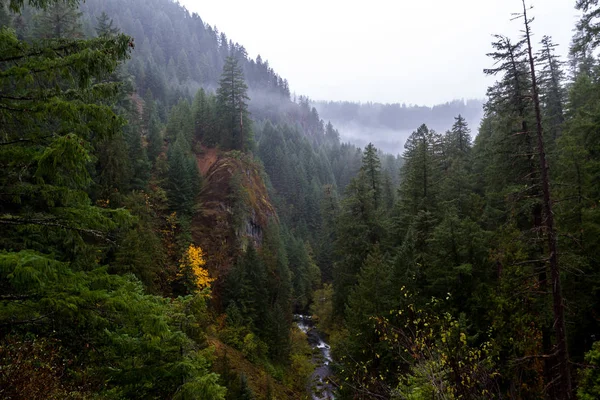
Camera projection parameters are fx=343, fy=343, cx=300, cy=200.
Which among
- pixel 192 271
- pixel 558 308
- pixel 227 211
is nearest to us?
pixel 558 308

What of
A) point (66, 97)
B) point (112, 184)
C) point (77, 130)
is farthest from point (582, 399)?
point (112, 184)

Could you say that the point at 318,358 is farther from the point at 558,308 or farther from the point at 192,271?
the point at 558,308

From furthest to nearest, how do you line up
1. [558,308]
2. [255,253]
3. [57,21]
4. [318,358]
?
[318,358] < [255,253] < [57,21] < [558,308]

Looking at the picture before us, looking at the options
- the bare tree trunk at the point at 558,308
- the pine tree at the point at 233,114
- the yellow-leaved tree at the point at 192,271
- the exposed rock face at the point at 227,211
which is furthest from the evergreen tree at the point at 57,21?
the bare tree trunk at the point at 558,308

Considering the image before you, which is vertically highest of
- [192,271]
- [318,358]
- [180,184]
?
[180,184]

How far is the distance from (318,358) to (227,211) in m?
18.3

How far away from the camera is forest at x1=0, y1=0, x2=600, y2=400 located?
579 centimetres

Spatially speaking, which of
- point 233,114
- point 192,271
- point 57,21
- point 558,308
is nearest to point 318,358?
point 192,271

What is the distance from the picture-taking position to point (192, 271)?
96.7ft

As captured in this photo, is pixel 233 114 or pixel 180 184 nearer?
pixel 180 184

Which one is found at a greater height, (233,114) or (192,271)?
(233,114)

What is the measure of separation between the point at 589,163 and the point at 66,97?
19729mm

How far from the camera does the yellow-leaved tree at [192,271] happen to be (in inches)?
1138

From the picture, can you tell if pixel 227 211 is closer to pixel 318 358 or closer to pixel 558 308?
pixel 318 358
